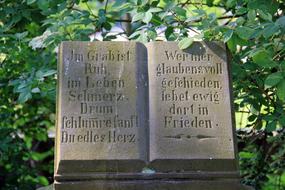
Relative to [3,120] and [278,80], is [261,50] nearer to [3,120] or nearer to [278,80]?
[278,80]

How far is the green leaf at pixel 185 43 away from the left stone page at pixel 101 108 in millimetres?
233

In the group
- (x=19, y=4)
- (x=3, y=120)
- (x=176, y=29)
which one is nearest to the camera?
(x=176, y=29)

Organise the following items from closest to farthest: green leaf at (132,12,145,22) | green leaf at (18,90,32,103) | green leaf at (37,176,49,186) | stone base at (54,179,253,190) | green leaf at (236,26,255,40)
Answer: stone base at (54,179,253,190)
green leaf at (236,26,255,40)
green leaf at (132,12,145,22)
green leaf at (18,90,32,103)
green leaf at (37,176,49,186)

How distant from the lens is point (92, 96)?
11.1 feet

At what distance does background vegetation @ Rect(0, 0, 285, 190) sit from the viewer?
354 centimetres

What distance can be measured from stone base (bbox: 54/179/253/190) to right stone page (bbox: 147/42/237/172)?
76 millimetres

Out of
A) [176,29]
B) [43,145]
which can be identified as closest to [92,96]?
[176,29]

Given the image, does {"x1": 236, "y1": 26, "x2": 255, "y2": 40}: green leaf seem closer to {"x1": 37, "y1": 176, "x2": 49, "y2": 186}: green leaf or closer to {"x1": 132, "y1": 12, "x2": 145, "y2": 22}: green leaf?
{"x1": 132, "y1": 12, "x2": 145, "y2": 22}: green leaf

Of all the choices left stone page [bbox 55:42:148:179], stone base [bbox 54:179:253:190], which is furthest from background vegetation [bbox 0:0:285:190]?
stone base [bbox 54:179:253:190]

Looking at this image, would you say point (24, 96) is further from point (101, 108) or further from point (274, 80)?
point (274, 80)

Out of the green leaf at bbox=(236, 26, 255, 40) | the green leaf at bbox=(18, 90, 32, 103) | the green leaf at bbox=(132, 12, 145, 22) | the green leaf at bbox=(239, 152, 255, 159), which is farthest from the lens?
the green leaf at bbox=(239, 152, 255, 159)

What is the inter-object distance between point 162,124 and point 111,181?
17.8 inches

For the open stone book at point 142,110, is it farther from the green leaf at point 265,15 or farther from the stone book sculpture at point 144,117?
the green leaf at point 265,15

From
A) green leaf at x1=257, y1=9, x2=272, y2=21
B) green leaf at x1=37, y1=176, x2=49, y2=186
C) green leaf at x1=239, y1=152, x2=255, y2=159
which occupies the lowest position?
green leaf at x1=37, y1=176, x2=49, y2=186
